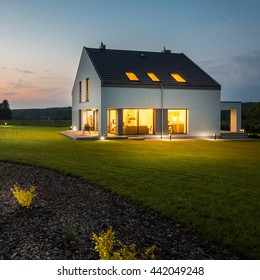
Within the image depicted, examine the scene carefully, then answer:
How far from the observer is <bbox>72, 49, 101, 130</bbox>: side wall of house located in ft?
72.9

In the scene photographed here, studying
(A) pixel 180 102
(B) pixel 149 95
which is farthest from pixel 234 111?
(B) pixel 149 95

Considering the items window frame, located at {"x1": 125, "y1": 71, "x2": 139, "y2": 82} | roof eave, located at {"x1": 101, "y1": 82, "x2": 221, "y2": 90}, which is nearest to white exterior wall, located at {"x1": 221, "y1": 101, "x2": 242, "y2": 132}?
roof eave, located at {"x1": 101, "y1": 82, "x2": 221, "y2": 90}

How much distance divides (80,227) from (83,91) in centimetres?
2197

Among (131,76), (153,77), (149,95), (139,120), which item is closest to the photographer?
(149,95)

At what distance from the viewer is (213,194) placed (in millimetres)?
6715

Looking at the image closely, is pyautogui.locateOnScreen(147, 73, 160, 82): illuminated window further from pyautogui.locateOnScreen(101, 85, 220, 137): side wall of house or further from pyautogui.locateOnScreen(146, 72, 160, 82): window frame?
pyautogui.locateOnScreen(101, 85, 220, 137): side wall of house

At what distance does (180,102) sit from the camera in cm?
2289

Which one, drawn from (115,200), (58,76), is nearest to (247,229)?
(115,200)

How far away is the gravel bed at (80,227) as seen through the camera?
4.00m

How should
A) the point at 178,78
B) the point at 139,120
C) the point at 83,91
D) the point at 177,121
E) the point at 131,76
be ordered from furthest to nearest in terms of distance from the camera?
the point at 83,91 < the point at 177,121 < the point at 139,120 < the point at 178,78 < the point at 131,76

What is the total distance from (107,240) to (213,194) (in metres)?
3.71

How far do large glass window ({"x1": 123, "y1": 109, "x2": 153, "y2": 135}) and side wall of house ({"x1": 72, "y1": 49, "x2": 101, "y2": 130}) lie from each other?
2506 millimetres

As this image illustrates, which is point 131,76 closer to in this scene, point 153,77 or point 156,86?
point 153,77

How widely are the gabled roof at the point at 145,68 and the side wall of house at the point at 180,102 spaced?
45 centimetres
